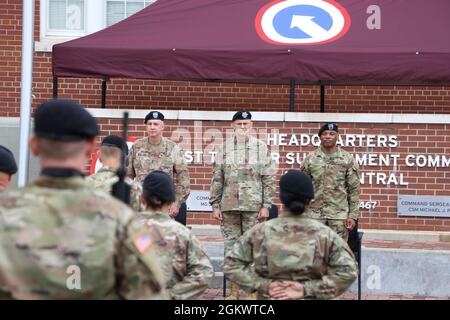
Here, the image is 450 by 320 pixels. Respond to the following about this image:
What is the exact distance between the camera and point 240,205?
886cm

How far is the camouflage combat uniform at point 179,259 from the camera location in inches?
187

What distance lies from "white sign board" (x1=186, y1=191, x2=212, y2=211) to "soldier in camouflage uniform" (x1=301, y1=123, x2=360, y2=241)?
2891 mm

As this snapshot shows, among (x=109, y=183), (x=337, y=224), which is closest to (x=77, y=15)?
(x=337, y=224)

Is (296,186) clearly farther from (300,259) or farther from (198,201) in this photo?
(198,201)

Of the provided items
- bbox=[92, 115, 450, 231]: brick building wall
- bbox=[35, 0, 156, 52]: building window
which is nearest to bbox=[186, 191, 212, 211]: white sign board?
bbox=[92, 115, 450, 231]: brick building wall

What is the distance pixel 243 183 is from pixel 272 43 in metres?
3.25

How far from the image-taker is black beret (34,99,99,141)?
2809 mm

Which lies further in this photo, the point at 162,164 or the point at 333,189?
the point at 162,164

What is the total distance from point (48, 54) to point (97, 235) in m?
11.6

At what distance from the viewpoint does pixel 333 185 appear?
356 inches

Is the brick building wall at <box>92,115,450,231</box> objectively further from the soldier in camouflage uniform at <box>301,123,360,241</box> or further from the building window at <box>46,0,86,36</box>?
the building window at <box>46,0,86,36</box>

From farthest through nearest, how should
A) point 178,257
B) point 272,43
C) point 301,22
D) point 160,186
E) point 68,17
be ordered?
point 68,17 < point 301,22 < point 272,43 < point 160,186 < point 178,257
